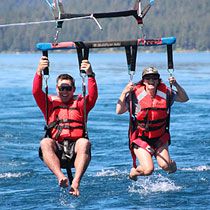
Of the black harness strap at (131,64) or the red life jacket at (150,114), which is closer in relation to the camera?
the black harness strap at (131,64)

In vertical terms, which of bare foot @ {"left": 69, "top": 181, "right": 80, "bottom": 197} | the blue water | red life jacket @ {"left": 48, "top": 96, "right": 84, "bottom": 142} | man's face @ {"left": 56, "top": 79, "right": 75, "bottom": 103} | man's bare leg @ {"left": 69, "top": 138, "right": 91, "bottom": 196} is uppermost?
man's face @ {"left": 56, "top": 79, "right": 75, "bottom": 103}

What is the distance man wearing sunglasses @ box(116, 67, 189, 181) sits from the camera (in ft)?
45.8

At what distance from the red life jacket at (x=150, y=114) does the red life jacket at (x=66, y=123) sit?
1.11m

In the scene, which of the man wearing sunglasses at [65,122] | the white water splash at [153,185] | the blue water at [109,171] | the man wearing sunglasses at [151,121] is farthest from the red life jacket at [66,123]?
the white water splash at [153,185]

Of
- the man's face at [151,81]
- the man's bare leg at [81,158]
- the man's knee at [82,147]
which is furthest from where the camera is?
the man's face at [151,81]

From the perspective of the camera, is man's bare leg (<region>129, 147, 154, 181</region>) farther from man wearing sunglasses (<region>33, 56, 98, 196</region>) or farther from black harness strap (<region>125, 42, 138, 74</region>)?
black harness strap (<region>125, 42, 138, 74</region>)

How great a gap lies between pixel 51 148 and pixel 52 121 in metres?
0.57

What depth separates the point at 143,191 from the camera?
15836mm

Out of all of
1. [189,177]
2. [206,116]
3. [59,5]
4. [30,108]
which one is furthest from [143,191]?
[30,108]

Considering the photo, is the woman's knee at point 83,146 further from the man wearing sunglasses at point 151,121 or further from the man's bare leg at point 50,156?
the man wearing sunglasses at point 151,121

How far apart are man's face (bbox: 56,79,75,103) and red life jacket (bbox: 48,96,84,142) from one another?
0.40 ft

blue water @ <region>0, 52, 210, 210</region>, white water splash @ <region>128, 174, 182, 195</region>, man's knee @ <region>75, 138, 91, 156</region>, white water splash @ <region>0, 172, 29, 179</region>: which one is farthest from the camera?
white water splash @ <region>0, 172, 29, 179</region>

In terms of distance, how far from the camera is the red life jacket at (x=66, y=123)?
13391 mm

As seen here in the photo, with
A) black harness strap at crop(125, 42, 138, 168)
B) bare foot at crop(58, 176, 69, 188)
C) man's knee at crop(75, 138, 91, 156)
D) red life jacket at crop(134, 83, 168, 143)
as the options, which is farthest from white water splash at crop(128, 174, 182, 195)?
bare foot at crop(58, 176, 69, 188)
